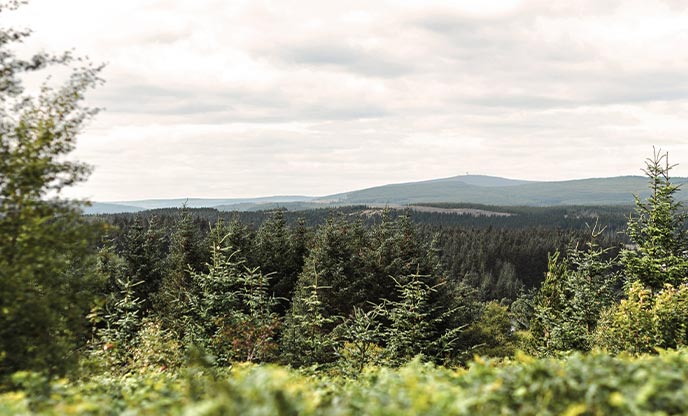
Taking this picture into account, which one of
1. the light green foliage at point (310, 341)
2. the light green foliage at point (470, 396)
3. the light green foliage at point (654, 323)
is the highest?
the light green foliage at point (470, 396)

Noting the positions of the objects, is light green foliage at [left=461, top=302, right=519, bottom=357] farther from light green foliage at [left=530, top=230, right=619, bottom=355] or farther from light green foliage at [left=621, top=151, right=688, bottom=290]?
light green foliage at [left=621, top=151, right=688, bottom=290]

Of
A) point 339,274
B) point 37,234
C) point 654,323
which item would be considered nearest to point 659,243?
point 654,323

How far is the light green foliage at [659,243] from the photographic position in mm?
26297

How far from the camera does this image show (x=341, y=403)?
641 centimetres

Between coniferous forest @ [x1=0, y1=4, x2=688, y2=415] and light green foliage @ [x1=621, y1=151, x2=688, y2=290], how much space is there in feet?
0.32

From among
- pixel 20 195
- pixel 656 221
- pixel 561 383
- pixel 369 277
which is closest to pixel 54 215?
pixel 20 195

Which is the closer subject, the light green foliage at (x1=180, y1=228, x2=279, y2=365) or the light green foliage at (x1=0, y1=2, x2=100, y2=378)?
the light green foliage at (x1=0, y1=2, x2=100, y2=378)

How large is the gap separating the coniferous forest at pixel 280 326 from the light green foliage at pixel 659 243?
0.32ft

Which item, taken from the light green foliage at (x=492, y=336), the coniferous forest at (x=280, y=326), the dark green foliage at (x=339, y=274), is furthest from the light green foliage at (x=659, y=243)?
the dark green foliage at (x=339, y=274)

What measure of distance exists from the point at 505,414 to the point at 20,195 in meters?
9.41

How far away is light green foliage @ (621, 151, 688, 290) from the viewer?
2630 centimetres

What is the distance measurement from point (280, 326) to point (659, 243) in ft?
75.3

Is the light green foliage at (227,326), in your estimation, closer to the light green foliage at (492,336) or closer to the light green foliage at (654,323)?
the light green foliage at (654,323)

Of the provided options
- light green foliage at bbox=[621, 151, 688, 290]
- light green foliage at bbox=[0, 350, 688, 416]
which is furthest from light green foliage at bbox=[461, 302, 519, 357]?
light green foliage at bbox=[0, 350, 688, 416]
